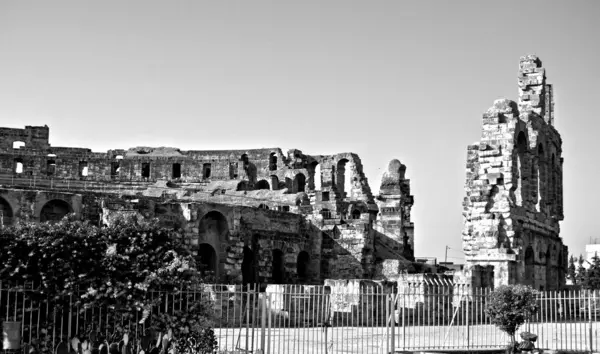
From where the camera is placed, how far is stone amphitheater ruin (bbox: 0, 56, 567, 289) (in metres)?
29.5

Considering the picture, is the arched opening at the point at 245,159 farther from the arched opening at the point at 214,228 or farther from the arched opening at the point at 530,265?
the arched opening at the point at 530,265

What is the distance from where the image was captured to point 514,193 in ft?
97.9

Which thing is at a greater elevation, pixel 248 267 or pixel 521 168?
pixel 521 168

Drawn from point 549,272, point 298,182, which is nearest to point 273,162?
point 298,182

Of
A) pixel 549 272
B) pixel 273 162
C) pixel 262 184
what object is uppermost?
pixel 273 162

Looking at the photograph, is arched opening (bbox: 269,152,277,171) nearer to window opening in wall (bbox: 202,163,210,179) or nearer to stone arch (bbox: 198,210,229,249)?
window opening in wall (bbox: 202,163,210,179)

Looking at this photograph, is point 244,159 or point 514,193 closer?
point 514,193

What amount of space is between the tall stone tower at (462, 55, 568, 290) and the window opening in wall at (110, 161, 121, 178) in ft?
92.9

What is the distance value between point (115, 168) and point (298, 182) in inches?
453

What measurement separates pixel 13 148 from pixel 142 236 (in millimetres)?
39824

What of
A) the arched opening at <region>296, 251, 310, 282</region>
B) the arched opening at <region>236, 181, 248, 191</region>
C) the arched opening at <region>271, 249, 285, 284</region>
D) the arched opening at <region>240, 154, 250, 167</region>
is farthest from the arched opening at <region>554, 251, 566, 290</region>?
the arched opening at <region>240, 154, 250, 167</region>

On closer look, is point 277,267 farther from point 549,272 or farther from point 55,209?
point 549,272

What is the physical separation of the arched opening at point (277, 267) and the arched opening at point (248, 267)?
4.13 feet

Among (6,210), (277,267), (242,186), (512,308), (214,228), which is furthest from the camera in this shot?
(242,186)
